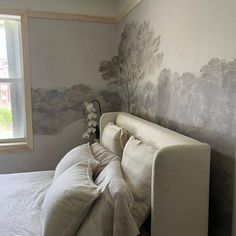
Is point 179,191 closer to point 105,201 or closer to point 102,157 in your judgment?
point 105,201

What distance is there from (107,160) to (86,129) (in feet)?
4.92

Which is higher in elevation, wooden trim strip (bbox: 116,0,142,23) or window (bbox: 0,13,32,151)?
wooden trim strip (bbox: 116,0,142,23)

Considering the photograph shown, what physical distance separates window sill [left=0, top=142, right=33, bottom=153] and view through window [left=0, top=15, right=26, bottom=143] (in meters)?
0.14

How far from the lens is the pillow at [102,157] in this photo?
169 cm

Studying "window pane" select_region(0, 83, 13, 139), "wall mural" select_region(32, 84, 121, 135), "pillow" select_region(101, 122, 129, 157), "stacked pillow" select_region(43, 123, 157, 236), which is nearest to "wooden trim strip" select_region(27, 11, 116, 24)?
"wall mural" select_region(32, 84, 121, 135)

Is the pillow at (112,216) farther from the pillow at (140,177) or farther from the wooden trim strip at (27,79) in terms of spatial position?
the wooden trim strip at (27,79)

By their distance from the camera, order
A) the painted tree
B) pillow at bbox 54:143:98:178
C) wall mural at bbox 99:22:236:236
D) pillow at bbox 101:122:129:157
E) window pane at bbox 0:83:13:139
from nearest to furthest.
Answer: wall mural at bbox 99:22:236:236 → pillow at bbox 54:143:98:178 → pillow at bbox 101:122:129:157 → the painted tree → window pane at bbox 0:83:13:139

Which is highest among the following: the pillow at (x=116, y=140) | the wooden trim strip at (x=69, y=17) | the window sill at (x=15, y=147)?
the wooden trim strip at (x=69, y=17)

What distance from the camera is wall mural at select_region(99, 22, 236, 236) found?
4.11ft

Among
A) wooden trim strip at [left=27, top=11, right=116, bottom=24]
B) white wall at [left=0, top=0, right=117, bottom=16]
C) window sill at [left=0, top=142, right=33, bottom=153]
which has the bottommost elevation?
window sill at [left=0, top=142, right=33, bottom=153]

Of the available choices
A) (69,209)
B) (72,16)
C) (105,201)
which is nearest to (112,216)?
(105,201)

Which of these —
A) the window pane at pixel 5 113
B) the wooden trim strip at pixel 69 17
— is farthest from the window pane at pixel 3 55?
the wooden trim strip at pixel 69 17

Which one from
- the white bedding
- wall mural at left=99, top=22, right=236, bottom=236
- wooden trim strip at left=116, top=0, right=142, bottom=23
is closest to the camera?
wall mural at left=99, top=22, right=236, bottom=236

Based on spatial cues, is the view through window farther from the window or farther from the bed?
the bed
